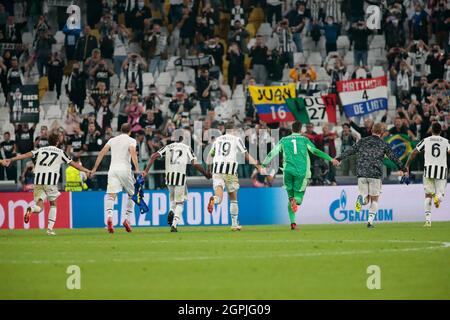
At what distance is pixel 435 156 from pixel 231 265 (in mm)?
12035

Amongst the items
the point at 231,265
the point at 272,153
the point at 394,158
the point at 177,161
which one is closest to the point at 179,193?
the point at 177,161

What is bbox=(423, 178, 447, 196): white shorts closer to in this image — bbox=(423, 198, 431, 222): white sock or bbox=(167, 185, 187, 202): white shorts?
bbox=(423, 198, 431, 222): white sock

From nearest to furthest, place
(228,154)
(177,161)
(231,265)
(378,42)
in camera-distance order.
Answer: (231,265) → (228,154) → (177,161) → (378,42)

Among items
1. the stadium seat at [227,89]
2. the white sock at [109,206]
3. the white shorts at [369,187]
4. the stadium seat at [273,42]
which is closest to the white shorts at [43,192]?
the white sock at [109,206]

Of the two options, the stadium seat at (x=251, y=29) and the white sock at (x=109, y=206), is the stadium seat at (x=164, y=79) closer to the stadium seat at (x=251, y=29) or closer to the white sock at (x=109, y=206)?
the stadium seat at (x=251, y=29)

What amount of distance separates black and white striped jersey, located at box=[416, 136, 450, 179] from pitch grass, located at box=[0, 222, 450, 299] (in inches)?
142

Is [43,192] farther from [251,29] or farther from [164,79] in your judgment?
[251,29]

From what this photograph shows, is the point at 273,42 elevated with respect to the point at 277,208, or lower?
elevated

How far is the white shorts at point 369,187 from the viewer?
80.9 ft

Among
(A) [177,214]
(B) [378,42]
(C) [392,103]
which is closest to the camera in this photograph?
(A) [177,214]

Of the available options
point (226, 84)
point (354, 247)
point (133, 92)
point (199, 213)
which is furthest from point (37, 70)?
point (354, 247)

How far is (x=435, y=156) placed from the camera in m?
25.4

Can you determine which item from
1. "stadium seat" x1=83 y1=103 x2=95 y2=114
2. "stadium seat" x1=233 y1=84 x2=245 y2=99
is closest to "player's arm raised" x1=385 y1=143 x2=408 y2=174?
"stadium seat" x1=233 y1=84 x2=245 y2=99

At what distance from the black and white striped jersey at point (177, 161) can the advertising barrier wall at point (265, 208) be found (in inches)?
147
